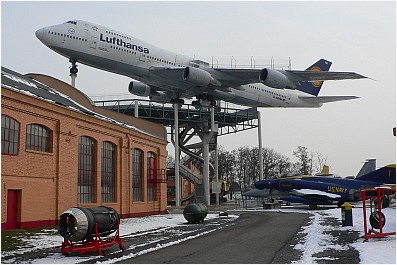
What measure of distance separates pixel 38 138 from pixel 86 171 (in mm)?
5093

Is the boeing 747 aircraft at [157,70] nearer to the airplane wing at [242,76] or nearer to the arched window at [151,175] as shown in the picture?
the airplane wing at [242,76]

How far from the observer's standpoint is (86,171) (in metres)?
27.5

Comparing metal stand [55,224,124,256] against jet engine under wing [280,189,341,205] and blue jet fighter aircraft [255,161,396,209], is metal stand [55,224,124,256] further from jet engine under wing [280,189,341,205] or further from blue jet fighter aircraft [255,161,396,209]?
blue jet fighter aircraft [255,161,396,209]

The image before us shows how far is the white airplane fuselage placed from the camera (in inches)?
1480

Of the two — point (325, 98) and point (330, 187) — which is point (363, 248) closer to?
point (330, 187)

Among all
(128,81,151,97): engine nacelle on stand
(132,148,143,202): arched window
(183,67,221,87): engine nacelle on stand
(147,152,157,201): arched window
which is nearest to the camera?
(132,148,143,202): arched window

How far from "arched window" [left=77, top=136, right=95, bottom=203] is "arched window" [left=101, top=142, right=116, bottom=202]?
1364mm

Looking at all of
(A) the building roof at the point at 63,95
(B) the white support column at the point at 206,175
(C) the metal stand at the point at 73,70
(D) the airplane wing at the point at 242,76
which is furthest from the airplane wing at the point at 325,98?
(C) the metal stand at the point at 73,70

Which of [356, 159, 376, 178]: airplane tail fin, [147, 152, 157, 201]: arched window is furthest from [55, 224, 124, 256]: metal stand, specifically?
[356, 159, 376, 178]: airplane tail fin

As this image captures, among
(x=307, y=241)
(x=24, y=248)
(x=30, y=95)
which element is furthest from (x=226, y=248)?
(x=30, y=95)

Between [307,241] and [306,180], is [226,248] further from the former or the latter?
[306,180]

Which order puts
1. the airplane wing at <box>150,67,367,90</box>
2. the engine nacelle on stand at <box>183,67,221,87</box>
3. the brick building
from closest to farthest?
the brick building → the airplane wing at <box>150,67,367,90</box> → the engine nacelle on stand at <box>183,67,221,87</box>

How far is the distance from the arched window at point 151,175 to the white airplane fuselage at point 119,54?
8.04m

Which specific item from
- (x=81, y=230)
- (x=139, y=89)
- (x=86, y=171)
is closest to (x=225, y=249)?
(x=81, y=230)
